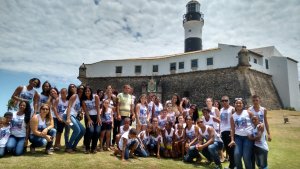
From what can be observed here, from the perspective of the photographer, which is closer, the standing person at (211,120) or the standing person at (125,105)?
the standing person at (211,120)

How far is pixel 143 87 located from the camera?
35.1 metres

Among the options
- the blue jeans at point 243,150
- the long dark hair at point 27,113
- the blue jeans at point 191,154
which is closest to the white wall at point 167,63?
the blue jeans at point 191,154

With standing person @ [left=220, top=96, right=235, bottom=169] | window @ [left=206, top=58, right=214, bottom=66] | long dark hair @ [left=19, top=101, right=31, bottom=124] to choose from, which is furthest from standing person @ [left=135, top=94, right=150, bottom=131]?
window @ [left=206, top=58, right=214, bottom=66]

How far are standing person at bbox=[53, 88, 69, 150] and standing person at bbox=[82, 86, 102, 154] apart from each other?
0.59m

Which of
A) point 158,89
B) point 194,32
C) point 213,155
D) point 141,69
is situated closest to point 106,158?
point 213,155

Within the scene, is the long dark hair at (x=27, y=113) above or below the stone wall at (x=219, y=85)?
below

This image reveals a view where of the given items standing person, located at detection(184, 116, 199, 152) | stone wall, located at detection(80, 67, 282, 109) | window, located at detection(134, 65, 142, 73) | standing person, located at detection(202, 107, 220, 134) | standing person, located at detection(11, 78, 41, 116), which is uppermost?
window, located at detection(134, 65, 142, 73)

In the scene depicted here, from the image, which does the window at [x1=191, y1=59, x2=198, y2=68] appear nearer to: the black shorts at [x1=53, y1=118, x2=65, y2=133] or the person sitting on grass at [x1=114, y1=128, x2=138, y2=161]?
the person sitting on grass at [x1=114, y1=128, x2=138, y2=161]

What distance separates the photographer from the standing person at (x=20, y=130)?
623cm

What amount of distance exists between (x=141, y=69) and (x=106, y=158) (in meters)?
30.4

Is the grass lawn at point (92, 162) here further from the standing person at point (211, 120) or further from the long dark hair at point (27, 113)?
the standing person at point (211, 120)

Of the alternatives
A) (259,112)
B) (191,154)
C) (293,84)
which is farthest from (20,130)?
(293,84)

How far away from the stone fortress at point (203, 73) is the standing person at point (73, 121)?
23502 millimetres

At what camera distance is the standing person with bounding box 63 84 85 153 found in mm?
6957
